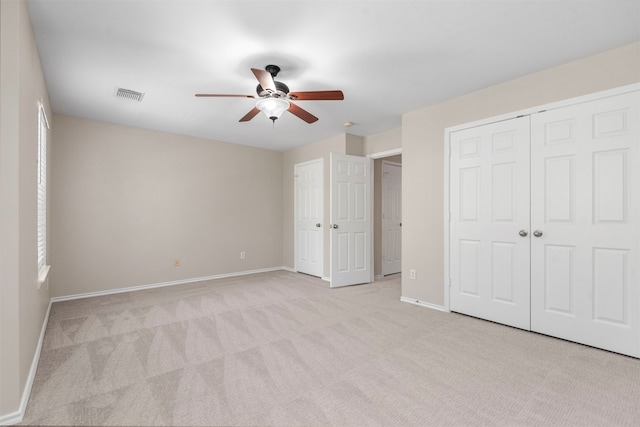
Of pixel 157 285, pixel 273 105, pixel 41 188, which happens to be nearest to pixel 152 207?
pixel 157 285

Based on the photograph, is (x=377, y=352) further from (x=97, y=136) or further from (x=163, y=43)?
(x=97, y=136)

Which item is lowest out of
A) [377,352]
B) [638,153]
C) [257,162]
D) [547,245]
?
[377,352]

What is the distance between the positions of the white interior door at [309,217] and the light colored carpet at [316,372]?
2.00 meters

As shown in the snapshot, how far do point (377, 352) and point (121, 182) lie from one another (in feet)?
13.8

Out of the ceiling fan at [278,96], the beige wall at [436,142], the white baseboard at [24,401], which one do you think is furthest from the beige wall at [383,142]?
the white baseboard at [24,401]

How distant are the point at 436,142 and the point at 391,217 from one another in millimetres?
2293

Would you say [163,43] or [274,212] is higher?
[163,43]

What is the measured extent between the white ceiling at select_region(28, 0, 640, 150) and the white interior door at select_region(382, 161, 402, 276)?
2.19 metres

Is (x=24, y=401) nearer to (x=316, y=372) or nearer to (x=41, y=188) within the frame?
(x=316, y=372)

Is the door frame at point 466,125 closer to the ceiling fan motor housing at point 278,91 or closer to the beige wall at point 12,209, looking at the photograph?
the ceiling fan motor housing at point 278,91

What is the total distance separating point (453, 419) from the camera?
5.45 ft

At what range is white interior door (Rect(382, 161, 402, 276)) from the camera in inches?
220

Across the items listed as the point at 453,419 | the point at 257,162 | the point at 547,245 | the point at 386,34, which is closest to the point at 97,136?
the point at 257,162

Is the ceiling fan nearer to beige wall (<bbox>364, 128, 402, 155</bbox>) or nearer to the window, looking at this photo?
the window
